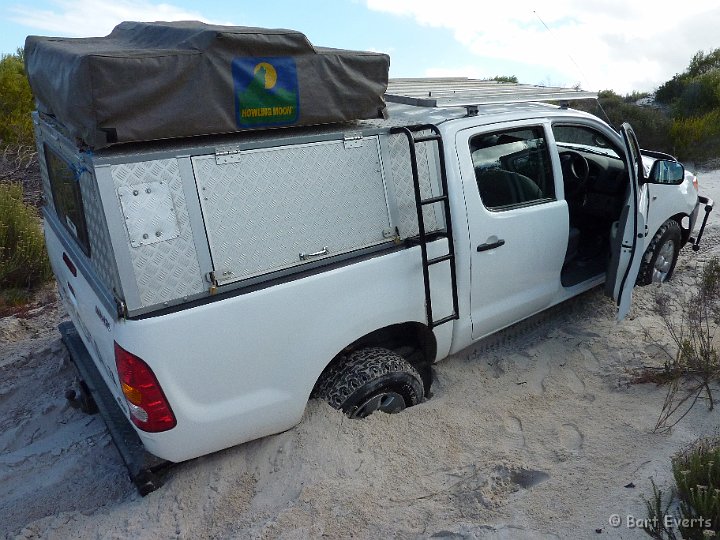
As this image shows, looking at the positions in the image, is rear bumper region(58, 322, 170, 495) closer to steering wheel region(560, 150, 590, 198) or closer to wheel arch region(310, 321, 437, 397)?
wheel arch region(310, 321, 437, 397)

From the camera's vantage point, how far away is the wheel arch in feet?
11.3

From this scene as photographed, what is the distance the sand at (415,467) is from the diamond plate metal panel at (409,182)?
43.8 inches

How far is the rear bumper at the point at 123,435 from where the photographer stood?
3.00 meters

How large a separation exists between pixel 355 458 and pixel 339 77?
198 cm

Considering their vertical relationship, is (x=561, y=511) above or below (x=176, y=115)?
below

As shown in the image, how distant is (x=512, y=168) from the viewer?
3.91 m

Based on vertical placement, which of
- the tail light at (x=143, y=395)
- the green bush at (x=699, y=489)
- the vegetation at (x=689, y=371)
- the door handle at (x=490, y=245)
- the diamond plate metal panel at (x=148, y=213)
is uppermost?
the diamond plate metal panel at (x=148, y=213)

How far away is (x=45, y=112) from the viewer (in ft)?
11.8

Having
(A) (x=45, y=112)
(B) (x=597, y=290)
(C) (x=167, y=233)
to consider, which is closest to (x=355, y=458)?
(C) (x=167, y=233)

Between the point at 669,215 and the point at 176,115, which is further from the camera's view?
the point at 669,215

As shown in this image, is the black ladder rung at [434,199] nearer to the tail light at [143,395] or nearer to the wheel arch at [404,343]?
the wheel arch at [404,343]

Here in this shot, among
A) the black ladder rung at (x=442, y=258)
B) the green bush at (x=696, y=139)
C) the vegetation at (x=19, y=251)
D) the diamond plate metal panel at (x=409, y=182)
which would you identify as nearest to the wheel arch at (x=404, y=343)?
the black ladder rung at (x=442, y=258)

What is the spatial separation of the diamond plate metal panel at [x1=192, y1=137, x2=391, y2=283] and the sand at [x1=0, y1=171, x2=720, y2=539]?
1005 millimetres

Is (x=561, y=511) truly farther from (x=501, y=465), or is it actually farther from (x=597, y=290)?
(x=597, y=290)
